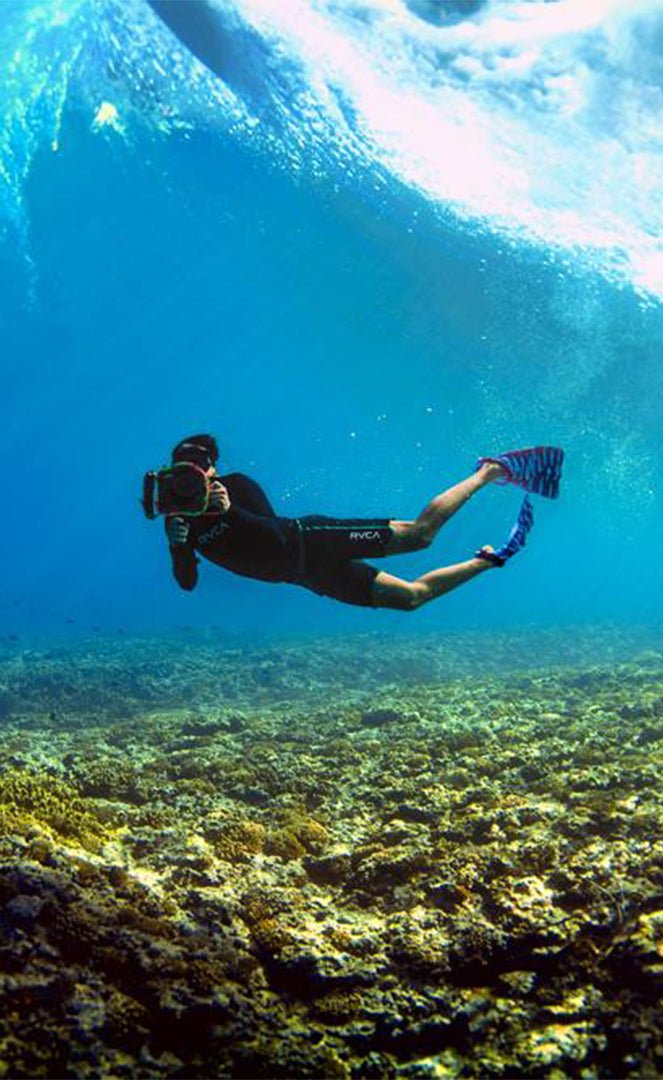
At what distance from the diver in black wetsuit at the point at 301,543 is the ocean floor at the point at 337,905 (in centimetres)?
276

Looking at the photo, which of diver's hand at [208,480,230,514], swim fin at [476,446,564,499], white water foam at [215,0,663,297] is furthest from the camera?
white water foam at [215,0,663,297]

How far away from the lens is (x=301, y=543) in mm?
7324

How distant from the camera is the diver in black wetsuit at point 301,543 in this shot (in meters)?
6.91

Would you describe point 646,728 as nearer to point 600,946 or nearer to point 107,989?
point 600,946

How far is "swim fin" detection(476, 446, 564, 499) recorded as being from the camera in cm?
829

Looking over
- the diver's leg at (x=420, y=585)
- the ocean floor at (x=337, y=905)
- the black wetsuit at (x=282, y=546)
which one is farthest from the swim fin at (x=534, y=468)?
the ocean floor at (x=337, y=905)

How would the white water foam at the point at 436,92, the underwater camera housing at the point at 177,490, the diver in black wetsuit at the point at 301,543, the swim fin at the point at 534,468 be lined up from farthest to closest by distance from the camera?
the white water foam at the point at 436,92
the swim fin at the point at 534,468
the diver in black wetsuit at the point at 301,543
the underwater camera housing at the point at 177,490

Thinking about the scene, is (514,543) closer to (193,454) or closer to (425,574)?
(425,574)

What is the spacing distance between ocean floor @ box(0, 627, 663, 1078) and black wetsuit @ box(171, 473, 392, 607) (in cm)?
285

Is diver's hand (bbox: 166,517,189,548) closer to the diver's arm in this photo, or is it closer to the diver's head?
the diver's arm

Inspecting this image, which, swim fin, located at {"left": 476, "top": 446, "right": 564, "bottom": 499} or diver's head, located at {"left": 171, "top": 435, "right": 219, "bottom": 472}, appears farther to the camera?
swim fin, located at {"left": 476, "top": 446, "right": 564, "bottom": 499}

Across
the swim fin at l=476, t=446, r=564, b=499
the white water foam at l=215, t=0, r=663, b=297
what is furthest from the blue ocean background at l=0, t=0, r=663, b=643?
the swim fin at l=476, t=446, r=564, b=499

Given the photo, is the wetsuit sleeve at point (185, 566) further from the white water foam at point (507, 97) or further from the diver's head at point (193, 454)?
the white water foam at point (507, 97)

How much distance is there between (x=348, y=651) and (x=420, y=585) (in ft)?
75.0
